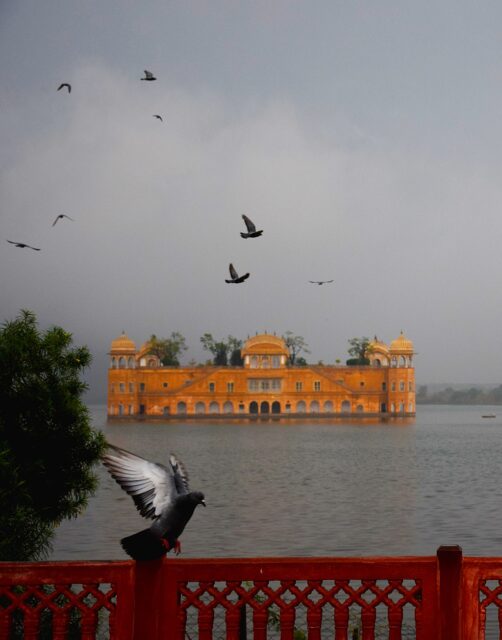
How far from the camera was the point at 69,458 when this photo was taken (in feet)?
25.7

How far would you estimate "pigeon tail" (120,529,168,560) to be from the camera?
3.89 meters

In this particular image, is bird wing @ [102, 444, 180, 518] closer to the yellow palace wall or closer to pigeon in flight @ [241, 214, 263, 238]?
pigeon in flight @ [241, 214, 263, 238]

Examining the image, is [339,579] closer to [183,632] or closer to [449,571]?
[449,571]

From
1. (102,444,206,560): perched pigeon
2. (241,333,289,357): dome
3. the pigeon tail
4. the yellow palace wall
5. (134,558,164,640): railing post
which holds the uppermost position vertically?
(241,333,289,357): dome

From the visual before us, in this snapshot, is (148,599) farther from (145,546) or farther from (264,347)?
(264,347)

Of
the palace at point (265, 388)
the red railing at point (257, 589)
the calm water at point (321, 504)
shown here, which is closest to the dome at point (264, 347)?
the palace at point (265, 388)

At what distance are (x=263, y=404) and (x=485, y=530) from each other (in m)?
66.4

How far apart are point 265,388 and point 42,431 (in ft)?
248

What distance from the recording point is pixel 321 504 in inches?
885

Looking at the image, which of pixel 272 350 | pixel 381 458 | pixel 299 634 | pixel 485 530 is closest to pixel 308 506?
pixel 485 530

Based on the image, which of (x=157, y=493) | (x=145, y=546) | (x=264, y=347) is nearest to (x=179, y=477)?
(x=157, y=493)

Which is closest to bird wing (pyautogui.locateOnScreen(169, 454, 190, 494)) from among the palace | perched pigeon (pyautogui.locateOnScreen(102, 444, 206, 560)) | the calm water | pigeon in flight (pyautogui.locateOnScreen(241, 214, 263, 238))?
perched pigeon (pyautogui.locateOnScreen(102, 444, 206, 560))

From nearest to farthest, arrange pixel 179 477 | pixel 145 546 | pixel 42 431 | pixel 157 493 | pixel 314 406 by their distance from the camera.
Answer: pixel 145 546, pixel 157 493, pixel 179 477, pixel 42 431, pixel 314 406

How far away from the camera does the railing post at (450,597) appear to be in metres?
3.95
